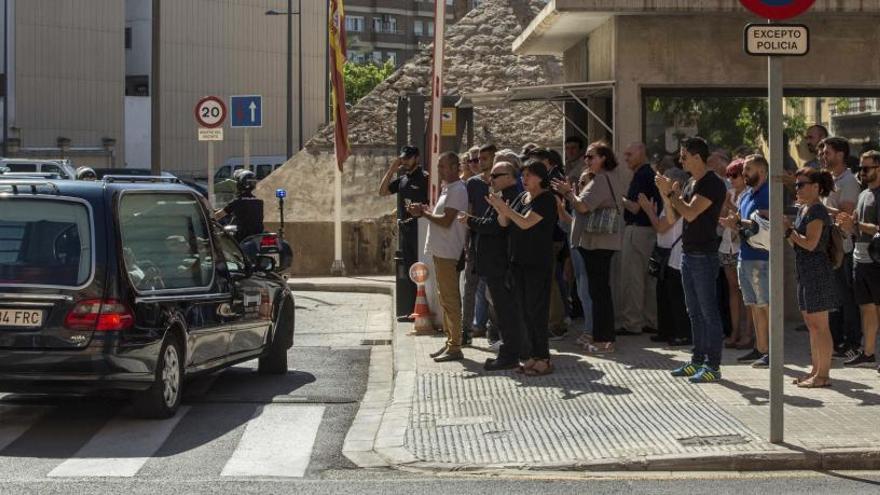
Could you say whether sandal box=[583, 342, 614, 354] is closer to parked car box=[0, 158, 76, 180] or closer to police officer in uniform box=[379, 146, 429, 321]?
police officer in uniform box=[379, 146, 429, 321]

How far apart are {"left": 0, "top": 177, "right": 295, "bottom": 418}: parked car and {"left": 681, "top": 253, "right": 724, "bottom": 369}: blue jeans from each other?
3.48 m

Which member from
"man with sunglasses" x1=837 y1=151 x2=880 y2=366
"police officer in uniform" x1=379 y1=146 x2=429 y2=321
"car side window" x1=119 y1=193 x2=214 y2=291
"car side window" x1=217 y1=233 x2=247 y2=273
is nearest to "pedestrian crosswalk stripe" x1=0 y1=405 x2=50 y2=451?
"car side window" x1=119 y1=193 x2=214 y2=291

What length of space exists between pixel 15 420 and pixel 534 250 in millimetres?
3982

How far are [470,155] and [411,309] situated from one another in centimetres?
249

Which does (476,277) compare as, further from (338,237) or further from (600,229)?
(338,237)

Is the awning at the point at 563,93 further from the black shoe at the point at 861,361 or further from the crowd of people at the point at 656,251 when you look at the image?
the black shoe at the point at 861,361

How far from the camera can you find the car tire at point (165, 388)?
9945 mm

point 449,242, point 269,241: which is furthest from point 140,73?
point 449,242

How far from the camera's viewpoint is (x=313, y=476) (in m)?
8.33

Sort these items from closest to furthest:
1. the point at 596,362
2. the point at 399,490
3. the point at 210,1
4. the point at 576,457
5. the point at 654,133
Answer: the point at 399,490
the point at 576,457
the point at 596,362
the point at 654,133
the point at 210,1

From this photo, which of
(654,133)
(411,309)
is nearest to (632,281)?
(654,133)

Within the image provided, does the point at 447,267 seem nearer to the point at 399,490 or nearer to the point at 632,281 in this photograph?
the point at 632,281

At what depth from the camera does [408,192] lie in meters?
15.0

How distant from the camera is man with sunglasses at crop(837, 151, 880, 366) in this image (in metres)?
11.2
